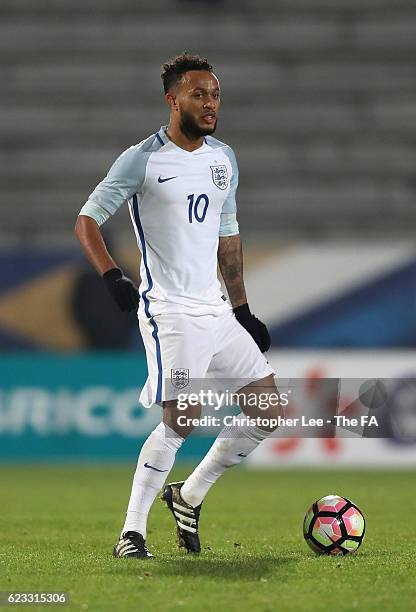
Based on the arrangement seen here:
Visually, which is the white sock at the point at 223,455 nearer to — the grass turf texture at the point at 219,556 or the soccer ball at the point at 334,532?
the grass turf texture at the point at 219,556

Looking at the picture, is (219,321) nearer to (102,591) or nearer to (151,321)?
(151,321)

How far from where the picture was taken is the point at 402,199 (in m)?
16.2

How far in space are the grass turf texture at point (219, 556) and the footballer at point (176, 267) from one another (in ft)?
1.45

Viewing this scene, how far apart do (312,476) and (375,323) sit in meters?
→ 2.49

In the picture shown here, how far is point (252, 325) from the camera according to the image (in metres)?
6.16

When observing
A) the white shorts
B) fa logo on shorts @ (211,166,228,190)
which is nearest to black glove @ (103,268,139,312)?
the white shorts

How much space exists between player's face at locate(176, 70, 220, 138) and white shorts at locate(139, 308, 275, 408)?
34.9 inches

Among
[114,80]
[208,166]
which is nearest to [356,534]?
[208,166]

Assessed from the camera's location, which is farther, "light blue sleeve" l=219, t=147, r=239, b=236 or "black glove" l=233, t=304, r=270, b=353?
"black glove" l=233, t=304, r=270, b=353

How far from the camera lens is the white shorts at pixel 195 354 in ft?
18.4

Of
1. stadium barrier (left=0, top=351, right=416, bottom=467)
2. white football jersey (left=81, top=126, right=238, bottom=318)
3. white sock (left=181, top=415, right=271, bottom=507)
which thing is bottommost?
stadium barrier (left=0, top=351, right=416, bottom=467)

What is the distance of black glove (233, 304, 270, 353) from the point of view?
6147mm

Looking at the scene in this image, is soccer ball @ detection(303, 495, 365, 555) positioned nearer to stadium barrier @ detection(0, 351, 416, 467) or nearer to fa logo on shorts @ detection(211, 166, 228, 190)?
fa logo on shorts @ detection(211, 166, 228, 190)

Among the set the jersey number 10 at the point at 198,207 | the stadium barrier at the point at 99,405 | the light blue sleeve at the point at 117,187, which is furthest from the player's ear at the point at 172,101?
the stadium barrier at the point at 99,405
